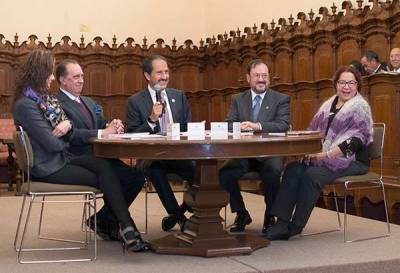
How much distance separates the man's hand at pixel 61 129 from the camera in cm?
404

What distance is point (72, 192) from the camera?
387 cm

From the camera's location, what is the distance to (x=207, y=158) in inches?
140

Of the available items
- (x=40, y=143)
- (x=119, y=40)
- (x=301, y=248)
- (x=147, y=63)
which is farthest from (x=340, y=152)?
(x=119, y=40)

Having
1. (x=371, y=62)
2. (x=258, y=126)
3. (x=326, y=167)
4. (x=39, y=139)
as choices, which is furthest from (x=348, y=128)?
(x=371, y=62)

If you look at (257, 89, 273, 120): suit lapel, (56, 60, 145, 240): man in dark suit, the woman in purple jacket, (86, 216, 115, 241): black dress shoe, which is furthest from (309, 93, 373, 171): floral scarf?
(86, 216, 115, 241): black dress shoe

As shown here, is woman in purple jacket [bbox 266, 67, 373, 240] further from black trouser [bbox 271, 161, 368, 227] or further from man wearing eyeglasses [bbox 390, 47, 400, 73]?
man wearing eyeglasses [bbox 390, 47, 400, 73]

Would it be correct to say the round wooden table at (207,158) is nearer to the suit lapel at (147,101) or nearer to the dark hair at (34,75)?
the dark hair at (34,75)

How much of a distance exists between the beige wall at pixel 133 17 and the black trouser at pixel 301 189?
23.7 feet

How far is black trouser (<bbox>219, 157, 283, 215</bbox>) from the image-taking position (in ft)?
15.2

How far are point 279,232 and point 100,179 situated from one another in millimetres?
1332

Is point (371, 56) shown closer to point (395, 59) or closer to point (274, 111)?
point (395, 59)

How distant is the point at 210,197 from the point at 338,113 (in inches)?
47.6

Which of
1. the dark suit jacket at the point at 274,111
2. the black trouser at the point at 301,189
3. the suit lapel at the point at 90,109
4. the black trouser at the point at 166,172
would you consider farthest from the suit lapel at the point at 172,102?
the black trouser at the point at 301,189

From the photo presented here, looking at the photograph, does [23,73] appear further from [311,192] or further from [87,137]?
[311,192]
